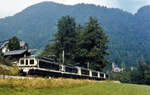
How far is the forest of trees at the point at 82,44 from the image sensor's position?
53.5 meters

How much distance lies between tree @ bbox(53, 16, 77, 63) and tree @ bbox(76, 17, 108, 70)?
4308mm

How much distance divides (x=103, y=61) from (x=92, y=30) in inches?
387

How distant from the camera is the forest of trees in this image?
53453 millimetres

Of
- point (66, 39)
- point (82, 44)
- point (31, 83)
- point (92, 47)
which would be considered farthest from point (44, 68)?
point (66, 39)

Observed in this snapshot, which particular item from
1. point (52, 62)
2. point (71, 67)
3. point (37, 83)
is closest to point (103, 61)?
point (71, 67)

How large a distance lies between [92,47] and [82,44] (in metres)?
2.96

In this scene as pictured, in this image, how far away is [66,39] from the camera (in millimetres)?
61500

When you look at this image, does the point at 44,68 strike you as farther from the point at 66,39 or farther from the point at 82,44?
the point at 66,39

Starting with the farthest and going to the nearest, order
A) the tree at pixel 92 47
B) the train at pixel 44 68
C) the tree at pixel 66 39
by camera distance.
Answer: the tree at pixel 66 39 → the tree at pixel 92 47 → the train at pixel 44 68

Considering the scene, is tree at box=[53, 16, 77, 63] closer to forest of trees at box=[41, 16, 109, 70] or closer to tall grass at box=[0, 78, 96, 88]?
forest of trees at box=[41, 16, 109, 70]

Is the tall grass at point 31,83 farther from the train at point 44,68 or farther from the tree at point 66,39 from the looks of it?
the tree at point 66,39

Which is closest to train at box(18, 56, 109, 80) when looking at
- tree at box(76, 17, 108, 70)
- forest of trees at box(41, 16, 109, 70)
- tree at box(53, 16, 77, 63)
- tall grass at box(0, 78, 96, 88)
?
tall grass at box(0, 78, 96, 88)

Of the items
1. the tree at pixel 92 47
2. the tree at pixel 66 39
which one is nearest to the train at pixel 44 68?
the tree at pixel 92 47

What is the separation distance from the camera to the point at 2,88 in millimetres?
13977
